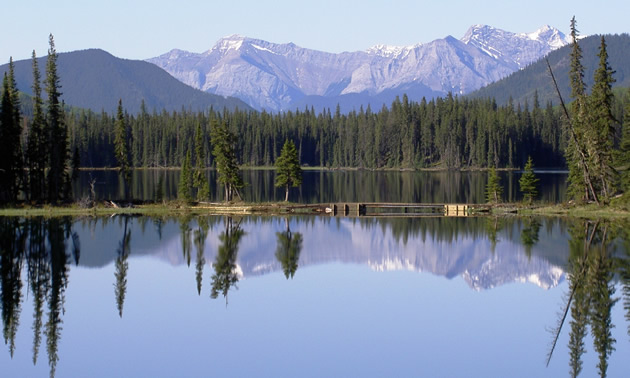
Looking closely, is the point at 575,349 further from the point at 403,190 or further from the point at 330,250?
the point at 403,190

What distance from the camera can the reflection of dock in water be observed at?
76.9 m

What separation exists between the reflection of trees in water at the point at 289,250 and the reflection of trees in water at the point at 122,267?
336 inches

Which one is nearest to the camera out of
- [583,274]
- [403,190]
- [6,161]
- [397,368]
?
[397,368]

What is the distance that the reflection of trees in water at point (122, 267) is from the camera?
127ft

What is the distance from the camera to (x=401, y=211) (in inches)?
3258

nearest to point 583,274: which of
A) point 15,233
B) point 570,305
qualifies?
point 570,305

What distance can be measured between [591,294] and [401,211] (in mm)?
45435

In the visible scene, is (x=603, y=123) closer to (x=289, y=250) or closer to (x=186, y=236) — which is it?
(x=289, y=250)

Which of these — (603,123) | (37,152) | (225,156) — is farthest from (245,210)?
(603,123)

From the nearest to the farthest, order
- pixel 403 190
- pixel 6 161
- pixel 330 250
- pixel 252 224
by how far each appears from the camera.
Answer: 1. pixel 330 250
2. pixel 252 224
3. pixel 6 161
4. pixel 403 190

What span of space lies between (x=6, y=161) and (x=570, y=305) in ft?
180

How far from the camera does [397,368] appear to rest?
28.1 m

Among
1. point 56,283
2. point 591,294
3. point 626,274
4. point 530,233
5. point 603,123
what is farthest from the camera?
point 603,123

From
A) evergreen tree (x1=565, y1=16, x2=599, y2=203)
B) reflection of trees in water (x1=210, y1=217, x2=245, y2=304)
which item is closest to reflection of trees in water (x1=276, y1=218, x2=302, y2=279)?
reflection of trees in water (x1=210, y1=217, x2=245, y2=304)
